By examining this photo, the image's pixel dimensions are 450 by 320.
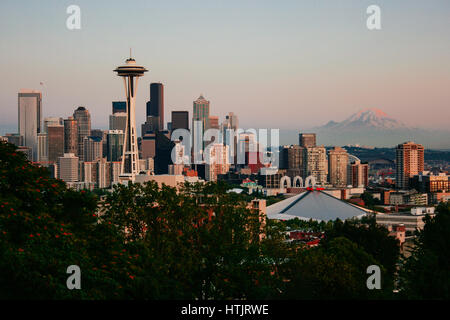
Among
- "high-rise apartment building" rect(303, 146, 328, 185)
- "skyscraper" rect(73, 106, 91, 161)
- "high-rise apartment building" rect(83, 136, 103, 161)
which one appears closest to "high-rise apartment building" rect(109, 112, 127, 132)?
"skyscraper" rect(73, 106, 91, 161)

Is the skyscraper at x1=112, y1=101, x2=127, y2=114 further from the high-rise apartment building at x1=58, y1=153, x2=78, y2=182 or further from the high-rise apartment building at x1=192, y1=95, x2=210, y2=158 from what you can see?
the high-rise apartment building at x1=58, y1=153, x2=78, y2=182

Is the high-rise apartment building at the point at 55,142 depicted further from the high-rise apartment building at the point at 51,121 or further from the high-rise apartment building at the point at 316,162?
the high-rise apartment building at the point at 316,162

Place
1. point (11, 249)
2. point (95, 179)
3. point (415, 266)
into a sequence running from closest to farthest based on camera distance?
1. point (11, 249)
2. point (415, 266)
3. point (95, 179)

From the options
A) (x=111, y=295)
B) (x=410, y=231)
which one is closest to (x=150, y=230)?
(x=111, y=295)

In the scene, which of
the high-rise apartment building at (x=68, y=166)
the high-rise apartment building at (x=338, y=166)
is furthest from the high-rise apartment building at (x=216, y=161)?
the high-rise apartment building at (x=68, y=166)

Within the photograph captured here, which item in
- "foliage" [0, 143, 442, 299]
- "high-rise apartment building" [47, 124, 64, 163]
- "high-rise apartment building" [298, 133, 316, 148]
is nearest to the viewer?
"foliage" [0, 143, 442, 299]

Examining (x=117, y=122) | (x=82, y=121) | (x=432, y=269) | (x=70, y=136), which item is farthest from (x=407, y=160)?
(x=432, y=269)
